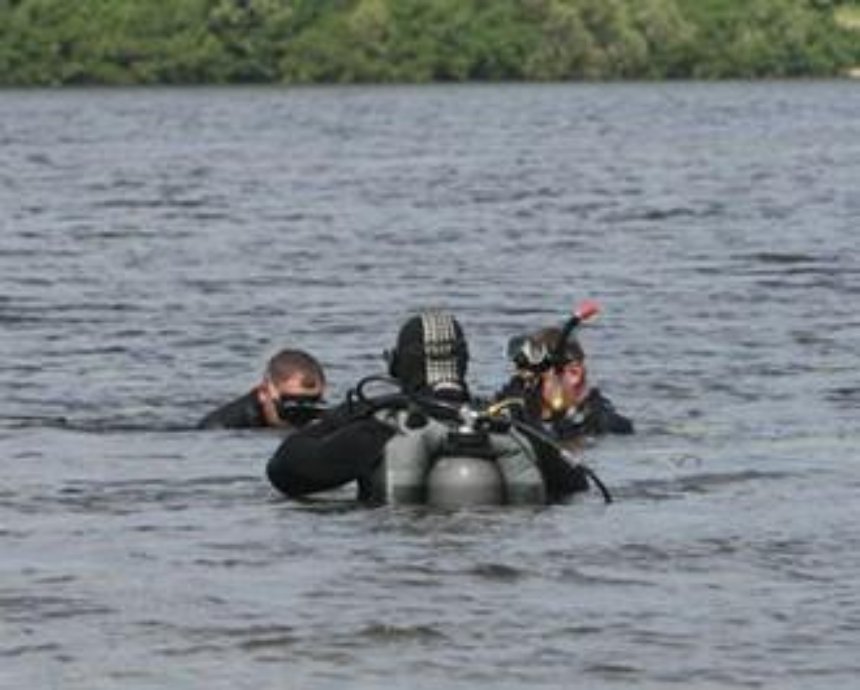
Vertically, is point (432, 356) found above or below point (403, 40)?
below

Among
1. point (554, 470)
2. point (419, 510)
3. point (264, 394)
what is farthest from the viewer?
point (264, 394)

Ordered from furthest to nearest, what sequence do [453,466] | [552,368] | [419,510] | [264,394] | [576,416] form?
[264,394]
[576,416]
[552,368]
[419,510]
[453,466]

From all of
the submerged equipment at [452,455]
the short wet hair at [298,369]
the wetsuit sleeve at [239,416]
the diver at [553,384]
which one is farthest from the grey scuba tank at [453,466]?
the wetsuit sleeve at [239,416]

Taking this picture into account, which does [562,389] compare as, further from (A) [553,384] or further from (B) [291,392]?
(B) [291,392]

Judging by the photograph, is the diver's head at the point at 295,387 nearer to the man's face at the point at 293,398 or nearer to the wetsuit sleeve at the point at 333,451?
the man's face at the point at 293,398

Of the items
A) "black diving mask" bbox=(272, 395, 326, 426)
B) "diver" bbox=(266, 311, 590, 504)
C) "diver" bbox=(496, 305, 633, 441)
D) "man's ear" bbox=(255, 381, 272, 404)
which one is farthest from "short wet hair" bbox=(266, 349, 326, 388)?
"diver" bbox=(266, 311, 590, 504)

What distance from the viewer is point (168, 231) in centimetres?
4766

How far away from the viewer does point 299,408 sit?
20641 mm

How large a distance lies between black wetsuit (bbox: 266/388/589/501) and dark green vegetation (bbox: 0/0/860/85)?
440 ft

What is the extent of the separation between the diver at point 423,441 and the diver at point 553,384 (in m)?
1.47

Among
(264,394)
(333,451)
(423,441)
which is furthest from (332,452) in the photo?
(264,394)

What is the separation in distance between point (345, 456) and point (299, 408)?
2607 millimetres

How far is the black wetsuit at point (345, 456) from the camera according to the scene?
18016mm

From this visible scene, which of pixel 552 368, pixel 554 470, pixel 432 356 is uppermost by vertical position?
pixel 432 356
